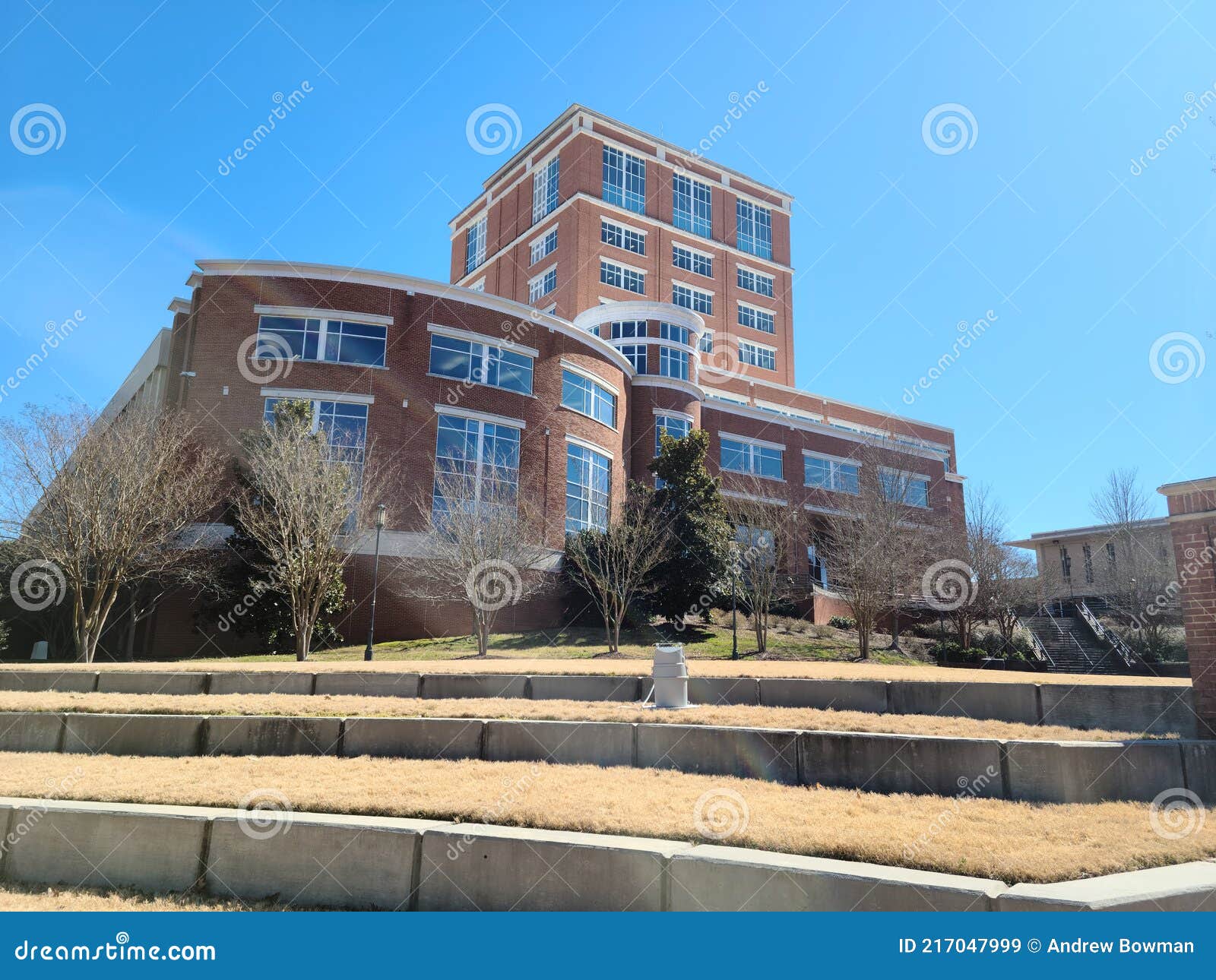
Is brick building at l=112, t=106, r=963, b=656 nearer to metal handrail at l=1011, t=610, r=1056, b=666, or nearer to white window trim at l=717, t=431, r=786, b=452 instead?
white window trim at l=717, t=431, r=786, b=452

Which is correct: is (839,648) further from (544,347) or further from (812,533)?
(544,347)

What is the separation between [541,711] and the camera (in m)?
10.5

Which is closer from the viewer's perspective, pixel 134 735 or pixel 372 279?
pixel 134 735

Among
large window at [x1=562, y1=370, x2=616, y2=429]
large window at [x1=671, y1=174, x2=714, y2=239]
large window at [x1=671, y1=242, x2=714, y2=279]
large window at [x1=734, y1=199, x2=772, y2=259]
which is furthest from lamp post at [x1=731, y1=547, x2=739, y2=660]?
large window at [x1=734, y1=199, x2=772, y2=259]

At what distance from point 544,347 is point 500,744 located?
24945mm

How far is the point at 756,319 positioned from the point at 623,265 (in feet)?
38.7

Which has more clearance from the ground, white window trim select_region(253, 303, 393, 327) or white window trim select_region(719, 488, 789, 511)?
white window trim select_region(253, 303, 393, 327)

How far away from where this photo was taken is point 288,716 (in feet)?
32.9

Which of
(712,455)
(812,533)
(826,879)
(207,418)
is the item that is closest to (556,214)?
(712,455)

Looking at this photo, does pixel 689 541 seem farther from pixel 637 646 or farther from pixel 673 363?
pixel 673 363

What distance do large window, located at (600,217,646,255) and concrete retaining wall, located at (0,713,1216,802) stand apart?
44.4m

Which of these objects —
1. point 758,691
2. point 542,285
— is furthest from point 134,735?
point 542,285

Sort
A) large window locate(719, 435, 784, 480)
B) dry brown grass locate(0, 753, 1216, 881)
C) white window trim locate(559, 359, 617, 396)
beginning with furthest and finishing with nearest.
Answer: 1. large window locate(719, 435, 784, 480)
2. white window trim locate(559, 359, 617, 396)
3. dry brown grass locate(0, 753, 1216, 881)

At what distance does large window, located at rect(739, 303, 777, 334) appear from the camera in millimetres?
57219
